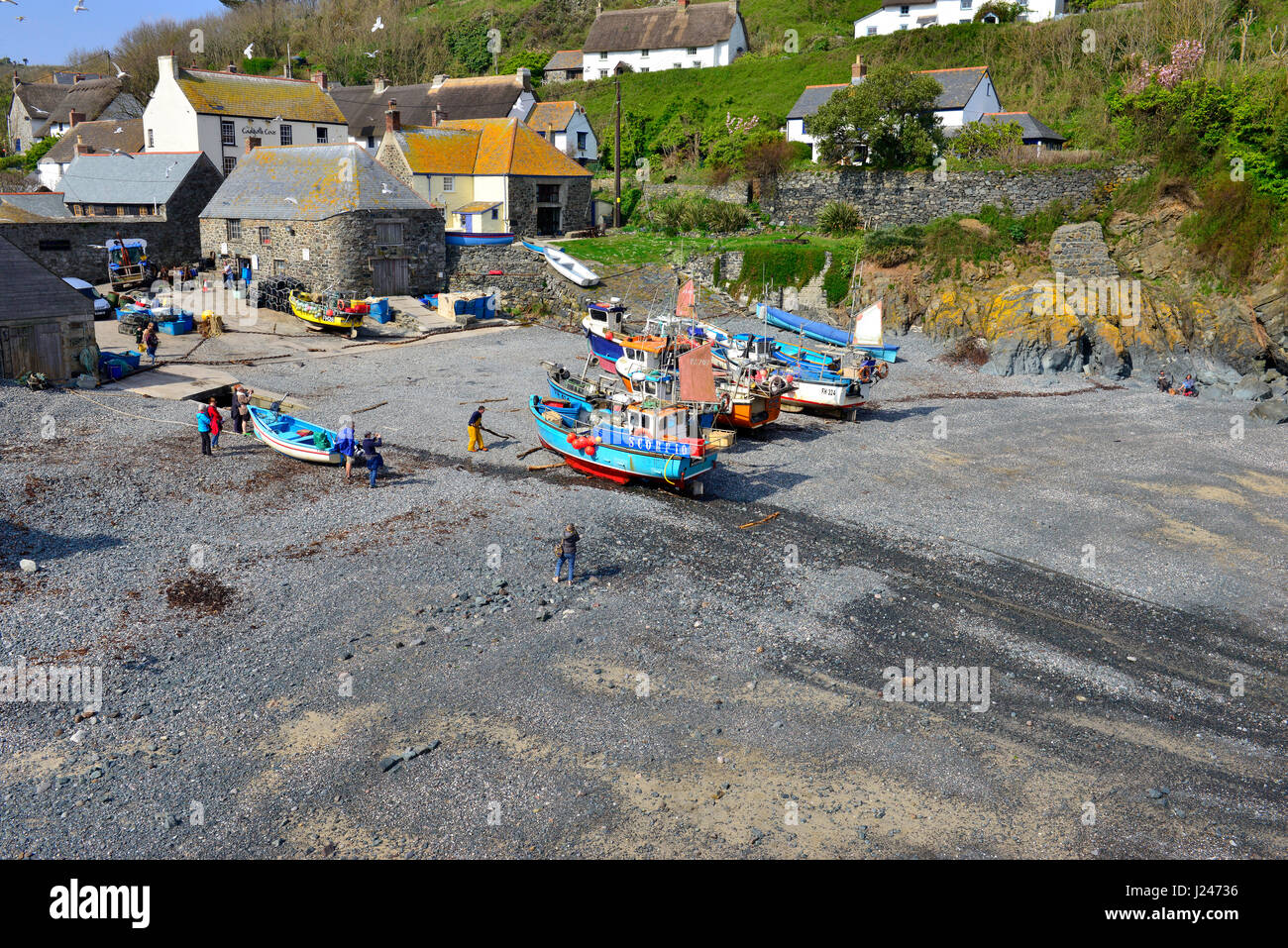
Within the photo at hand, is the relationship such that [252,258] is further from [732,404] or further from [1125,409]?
[1125,409]

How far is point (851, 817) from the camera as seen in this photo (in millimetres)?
10539

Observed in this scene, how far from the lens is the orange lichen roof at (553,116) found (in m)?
55.3

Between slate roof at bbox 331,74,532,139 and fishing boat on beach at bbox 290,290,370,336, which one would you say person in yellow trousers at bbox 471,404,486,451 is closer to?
fishing boat on beach at bbox 290,290,370,336

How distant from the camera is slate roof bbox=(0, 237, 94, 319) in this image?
24.1 metres

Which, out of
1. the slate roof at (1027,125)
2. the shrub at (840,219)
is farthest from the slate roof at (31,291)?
the slate roof at (1027,125)

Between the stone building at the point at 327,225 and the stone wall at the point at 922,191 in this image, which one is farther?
the stone wall at the point at 922,191

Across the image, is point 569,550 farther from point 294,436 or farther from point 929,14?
point 929,14

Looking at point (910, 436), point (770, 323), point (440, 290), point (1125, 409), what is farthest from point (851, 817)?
point (440, 290)

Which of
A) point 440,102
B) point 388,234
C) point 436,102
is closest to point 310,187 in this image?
point 388,234

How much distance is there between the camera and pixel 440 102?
63.1 meters

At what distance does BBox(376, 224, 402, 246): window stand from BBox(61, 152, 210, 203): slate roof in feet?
38.3

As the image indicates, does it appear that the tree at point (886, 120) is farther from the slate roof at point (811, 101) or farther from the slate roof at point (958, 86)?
the slate roof at point (811, 101)

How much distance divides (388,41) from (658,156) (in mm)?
44602

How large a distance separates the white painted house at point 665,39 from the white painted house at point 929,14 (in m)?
9.65
